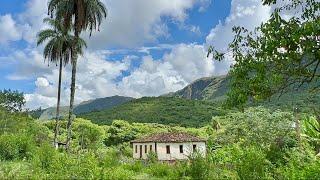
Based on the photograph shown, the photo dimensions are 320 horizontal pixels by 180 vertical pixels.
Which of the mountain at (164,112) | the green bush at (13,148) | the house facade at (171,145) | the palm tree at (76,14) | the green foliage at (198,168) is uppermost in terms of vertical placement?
the mountain at (164,112)

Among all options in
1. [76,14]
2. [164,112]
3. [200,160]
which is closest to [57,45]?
[76,14]

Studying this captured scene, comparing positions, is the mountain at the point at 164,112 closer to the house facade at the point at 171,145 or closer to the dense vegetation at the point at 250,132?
the house facade at the point at 171,145

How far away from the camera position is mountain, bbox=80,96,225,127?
15350 cm

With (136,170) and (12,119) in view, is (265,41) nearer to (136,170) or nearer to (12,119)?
(136,170)

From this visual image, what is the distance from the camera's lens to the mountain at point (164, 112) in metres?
154

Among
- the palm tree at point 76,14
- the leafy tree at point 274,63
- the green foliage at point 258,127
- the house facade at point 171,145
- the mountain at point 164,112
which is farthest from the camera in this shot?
the mountain at point 164,112

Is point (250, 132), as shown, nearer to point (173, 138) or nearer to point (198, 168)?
point (173, 138)

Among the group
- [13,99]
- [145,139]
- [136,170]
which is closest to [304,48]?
[136,170]

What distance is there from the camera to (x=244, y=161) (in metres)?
18.2

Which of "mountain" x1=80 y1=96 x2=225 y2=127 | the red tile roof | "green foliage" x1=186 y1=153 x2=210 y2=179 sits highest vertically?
"mountain" x1=80 y1=96 x2=225 y2=127

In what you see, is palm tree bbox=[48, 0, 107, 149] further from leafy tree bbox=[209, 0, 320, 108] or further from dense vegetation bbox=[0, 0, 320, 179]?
leafy tree bbox=[209, 0, 320, 108]

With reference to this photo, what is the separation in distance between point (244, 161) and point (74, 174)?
6860 millimetres

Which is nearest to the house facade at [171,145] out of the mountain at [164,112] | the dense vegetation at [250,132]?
the dense vegetation at [250,132]

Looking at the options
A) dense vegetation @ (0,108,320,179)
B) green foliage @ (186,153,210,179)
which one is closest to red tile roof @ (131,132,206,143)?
dense vegetation @ (0,108,320,179)
